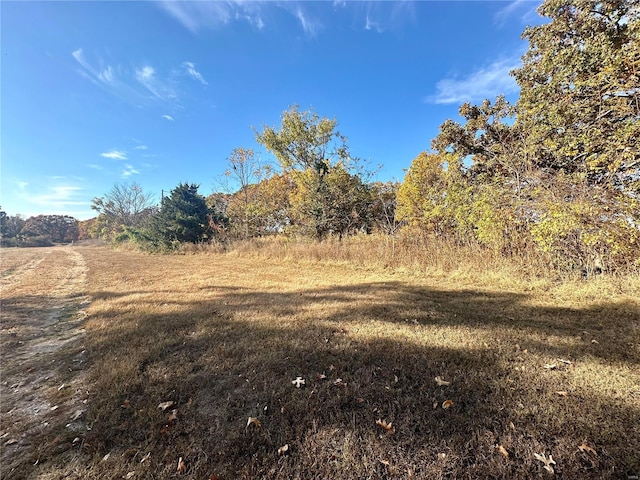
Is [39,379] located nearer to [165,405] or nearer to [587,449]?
[165,405]

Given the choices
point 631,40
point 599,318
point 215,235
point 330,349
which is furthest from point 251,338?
point 215,235

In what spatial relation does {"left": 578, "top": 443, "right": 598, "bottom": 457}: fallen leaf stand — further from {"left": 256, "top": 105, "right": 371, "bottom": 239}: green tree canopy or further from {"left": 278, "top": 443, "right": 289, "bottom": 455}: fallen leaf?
{"left": 256, "top": 105, "right": 371, "bottom": 239}: green tree canopy

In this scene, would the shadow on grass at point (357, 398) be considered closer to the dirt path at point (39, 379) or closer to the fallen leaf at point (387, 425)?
the fallen leaf at point (387, 425)

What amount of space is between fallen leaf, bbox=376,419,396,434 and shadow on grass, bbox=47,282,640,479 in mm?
37

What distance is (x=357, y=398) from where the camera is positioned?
2.33m

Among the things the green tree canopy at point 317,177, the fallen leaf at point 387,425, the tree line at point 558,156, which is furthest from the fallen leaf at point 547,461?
the green tree canopy at point 317,177

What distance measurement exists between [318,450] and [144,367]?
218cm

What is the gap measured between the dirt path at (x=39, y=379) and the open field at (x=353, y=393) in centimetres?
3

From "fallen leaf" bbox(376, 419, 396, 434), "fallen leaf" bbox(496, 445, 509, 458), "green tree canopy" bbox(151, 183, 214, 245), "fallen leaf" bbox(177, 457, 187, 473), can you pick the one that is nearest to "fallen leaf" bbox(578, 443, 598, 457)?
"fallen leaf" bbox(496, 445, 509, 458)

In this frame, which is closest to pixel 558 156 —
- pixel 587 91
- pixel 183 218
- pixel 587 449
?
pixel 587 91

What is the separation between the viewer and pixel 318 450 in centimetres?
183

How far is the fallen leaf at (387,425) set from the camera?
1976mm

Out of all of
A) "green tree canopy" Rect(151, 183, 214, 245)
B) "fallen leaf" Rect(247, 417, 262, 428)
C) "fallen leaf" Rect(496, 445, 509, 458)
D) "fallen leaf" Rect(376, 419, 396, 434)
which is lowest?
"fallen leaf" Rect(496, 445, 509, 458)

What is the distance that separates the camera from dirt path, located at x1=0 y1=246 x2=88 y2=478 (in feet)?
6.34
